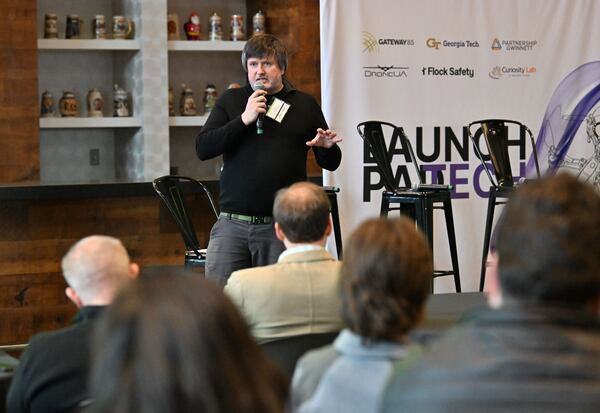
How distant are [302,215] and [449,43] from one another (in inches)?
152

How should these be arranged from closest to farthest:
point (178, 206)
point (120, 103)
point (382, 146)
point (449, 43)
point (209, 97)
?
point (178, 206) → point (382, 146) → point (449, 43) → point (120, 103) → point (209, 97)

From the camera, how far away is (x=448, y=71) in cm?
652

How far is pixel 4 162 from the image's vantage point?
7395mm

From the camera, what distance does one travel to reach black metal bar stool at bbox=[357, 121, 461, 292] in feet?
18.0

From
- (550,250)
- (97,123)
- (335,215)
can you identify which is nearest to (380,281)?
(550,250)

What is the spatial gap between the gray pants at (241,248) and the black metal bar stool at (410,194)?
64.5 inches

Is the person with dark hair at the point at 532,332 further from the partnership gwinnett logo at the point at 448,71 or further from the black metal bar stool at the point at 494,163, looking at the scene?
the partnership gwinnett logo at the point at 448,71

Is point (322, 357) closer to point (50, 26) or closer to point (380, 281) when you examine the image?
point (380, 281)

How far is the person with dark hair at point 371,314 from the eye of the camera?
5.90 ft

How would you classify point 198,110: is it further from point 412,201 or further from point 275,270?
point 275,270

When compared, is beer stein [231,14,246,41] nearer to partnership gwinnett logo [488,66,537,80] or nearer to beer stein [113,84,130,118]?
beer stein [113,84,130,118]

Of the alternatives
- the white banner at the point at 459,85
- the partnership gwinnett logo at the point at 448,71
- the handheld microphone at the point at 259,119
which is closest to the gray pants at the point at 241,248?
the handheld microphone at the point at 259,119

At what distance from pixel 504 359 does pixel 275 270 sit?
5.23 feet

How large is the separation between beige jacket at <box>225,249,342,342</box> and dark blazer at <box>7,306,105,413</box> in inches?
25.3
